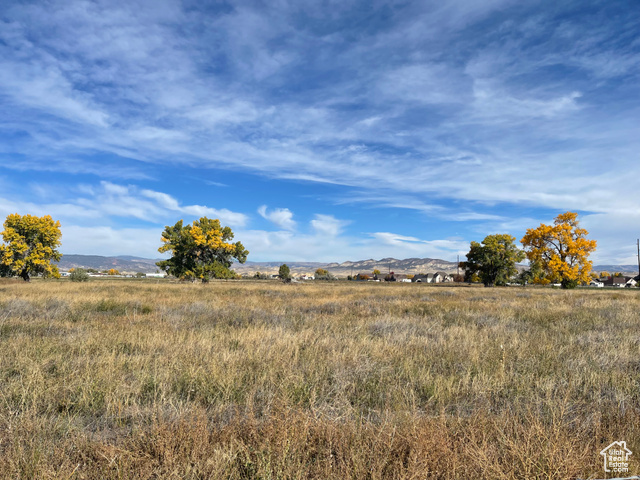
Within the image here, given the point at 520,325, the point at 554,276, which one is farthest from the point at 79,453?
the point at 554,276

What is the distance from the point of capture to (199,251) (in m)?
42.3

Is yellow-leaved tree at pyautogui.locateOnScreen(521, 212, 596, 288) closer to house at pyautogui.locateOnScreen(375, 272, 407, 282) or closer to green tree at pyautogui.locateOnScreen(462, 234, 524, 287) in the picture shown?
green tree at pyautogui.locateOnScreen(462, 234, 524, 287)

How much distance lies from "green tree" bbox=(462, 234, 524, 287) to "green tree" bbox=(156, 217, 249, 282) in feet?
152

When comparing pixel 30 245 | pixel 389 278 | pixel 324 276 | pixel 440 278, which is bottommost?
pixel 324 276

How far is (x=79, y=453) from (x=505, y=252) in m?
72.7

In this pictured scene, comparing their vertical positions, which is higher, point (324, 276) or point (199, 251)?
point (199, 251)

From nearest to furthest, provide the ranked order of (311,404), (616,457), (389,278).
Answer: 1. (616,457)
2. (311,404)
3. (389,278)

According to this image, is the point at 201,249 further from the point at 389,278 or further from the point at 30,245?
the point at 389,278

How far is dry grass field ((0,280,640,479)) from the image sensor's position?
279 cm

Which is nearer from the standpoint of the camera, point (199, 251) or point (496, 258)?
point (199, 251)

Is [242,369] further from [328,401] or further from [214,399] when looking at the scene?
[328,401]

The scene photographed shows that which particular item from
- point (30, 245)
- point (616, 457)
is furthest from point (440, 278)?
point (616, 457)

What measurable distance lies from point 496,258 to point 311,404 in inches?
2756

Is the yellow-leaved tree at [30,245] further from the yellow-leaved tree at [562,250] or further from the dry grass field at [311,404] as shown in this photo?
the yellow-leaved tree at [562,250]
